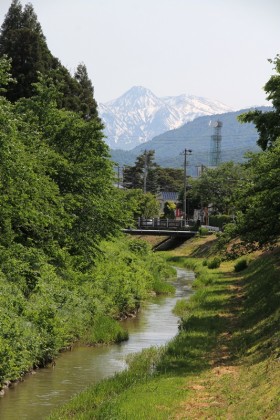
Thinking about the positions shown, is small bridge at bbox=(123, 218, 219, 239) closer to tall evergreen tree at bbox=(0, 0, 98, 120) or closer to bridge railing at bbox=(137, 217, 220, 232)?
bridge railing at bbox=(137, 217, 220, 232)

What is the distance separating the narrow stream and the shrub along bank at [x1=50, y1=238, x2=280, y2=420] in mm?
879

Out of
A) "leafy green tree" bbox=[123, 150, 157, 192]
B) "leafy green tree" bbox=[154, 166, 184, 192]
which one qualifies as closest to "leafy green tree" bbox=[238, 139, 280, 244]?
"leafy green tree" bbox=[123, 150, 157, 192]

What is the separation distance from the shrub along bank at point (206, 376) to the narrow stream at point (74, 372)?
2.88 ft

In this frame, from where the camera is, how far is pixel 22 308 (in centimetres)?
2381

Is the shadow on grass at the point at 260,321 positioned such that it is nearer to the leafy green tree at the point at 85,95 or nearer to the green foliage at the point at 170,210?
the leafy green tree at the point at 85,95

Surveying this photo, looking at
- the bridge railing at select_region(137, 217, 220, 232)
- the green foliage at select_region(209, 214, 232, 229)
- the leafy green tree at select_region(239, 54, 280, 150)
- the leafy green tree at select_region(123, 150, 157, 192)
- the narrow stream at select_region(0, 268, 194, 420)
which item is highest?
the leafy green tree at select_region(123, 150, 157, 192)

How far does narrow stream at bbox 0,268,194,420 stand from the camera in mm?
18500

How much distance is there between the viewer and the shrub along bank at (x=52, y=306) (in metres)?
20.7

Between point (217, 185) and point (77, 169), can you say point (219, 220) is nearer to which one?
point (217, 185)

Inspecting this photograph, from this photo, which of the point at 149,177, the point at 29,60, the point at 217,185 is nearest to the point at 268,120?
the point at 29,60

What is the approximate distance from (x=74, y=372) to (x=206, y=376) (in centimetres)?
454

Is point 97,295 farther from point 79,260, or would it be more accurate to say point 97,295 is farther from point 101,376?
point 101,376

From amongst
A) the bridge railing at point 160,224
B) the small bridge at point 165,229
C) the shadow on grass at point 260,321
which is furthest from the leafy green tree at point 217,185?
the shadow on grass at point 260,321

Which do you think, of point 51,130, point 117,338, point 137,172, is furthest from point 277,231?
point 137,172
